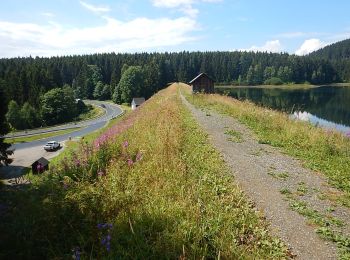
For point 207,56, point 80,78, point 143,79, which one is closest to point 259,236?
point 143,79

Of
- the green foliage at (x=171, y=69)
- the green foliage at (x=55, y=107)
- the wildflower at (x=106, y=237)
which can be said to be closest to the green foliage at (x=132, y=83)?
the green foliage at (x=171, y=69)

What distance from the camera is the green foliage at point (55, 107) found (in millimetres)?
86594

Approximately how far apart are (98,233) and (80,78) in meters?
140

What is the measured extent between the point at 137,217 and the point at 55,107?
89.5 meters

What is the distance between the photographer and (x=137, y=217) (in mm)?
5785

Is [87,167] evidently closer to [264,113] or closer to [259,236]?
[259,236]

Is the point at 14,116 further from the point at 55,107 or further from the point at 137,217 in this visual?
the point at 137,217

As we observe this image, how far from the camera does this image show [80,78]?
137750mm

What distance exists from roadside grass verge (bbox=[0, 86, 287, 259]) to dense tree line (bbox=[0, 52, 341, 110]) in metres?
90.6

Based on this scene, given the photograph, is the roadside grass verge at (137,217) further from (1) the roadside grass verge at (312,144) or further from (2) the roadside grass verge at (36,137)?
(2) the roadside grass verge at (36,137)

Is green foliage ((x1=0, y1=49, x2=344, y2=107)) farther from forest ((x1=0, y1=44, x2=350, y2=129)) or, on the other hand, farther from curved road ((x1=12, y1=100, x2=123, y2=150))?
curved road ((x1=12, y1=100, x2=123, y2=150))

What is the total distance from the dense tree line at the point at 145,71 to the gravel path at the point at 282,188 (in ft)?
292

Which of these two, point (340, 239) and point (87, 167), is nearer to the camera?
point (340, 239)

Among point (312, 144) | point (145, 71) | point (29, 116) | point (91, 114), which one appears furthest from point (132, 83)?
point (312, 144)
